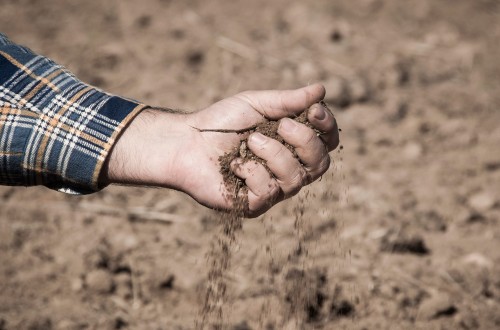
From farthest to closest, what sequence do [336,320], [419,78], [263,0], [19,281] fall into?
[263,0] → [419,78] → [19,281] → [336,320]

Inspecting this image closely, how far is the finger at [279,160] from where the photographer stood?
168 cm

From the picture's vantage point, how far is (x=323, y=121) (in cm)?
169

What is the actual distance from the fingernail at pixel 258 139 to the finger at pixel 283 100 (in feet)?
0.35

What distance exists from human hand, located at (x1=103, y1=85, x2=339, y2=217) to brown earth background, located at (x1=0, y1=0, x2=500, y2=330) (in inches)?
14.2

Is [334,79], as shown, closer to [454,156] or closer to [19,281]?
[454,156]

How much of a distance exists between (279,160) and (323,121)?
17 cm

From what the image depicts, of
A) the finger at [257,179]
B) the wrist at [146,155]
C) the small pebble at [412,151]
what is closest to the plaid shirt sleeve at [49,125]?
the wrist at [146,155]

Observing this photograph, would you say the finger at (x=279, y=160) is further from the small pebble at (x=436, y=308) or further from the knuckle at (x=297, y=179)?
the small pebble at (x=436, y=308)

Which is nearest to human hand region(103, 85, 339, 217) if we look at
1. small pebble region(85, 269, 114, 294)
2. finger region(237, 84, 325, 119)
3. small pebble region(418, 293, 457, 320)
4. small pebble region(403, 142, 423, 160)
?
finger region(237, 84, 325, 119)

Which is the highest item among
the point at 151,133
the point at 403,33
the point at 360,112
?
the point at 403,33

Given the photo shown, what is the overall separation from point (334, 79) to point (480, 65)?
3.21ft

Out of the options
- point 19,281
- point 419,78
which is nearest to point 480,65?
point 419,78

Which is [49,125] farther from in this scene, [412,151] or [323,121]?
[412,151]

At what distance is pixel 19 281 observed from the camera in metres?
2.21
